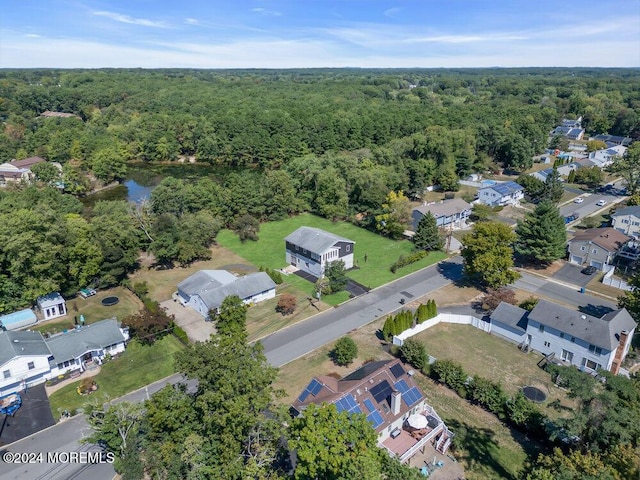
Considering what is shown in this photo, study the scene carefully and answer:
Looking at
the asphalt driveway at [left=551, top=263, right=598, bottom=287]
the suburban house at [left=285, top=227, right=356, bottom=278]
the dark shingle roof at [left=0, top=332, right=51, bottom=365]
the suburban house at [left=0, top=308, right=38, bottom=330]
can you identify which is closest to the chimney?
the suburban house at [left=285, top=227, right=356, bottom=278]

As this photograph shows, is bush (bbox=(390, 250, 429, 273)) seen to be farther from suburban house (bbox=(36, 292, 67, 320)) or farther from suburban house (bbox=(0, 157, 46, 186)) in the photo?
suburban house (bbox=(0, 157, 46, 186))

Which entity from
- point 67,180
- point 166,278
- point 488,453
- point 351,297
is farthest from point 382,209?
point 67,180

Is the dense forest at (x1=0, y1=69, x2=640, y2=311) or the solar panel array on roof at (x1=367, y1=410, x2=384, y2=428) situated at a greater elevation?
the dense forest at (x1=0, y1=69, x2=640, y2=311)

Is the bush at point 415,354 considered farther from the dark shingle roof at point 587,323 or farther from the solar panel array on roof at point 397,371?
the dark shingle roof at point 587,323

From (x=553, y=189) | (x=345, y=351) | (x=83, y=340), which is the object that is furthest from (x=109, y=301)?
(x=553, y=189)

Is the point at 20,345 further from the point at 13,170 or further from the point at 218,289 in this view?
the point at 13,170

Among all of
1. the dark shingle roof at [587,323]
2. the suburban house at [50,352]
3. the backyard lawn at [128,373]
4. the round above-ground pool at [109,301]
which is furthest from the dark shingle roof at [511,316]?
the round above-ground pool at [109,301]
